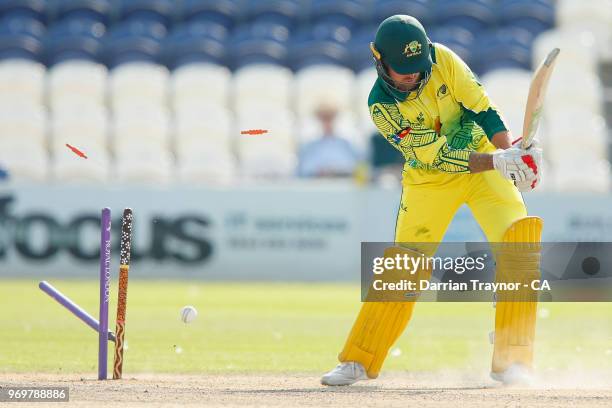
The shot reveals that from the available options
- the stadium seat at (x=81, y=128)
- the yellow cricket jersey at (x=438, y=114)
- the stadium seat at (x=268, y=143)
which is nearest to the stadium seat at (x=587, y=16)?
the stadium seat at (x=268, y=143)

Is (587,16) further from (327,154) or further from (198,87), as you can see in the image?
(198,87)

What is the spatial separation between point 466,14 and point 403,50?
15052 millimetres

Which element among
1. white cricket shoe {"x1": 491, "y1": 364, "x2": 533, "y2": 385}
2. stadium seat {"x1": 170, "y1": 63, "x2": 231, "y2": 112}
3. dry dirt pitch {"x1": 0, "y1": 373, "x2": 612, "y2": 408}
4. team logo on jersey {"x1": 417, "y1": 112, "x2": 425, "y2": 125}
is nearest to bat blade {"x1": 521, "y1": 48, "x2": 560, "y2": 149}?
team logo on jersey {"x1": 417, "y1": 112, "x2": 425, "y2": 125}

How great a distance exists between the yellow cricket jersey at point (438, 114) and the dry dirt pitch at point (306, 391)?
48.7 inches

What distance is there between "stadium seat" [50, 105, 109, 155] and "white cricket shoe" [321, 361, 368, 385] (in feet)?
41.1

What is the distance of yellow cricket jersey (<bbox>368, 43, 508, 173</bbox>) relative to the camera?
6309mm

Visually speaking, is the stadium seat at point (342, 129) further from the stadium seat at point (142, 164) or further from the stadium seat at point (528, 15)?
the stadium seat at point (528, 15)

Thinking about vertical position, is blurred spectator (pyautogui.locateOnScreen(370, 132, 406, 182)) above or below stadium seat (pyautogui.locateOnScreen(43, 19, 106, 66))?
below

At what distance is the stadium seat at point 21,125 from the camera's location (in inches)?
729

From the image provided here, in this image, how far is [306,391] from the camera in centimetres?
623

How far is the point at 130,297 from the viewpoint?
13602 millimetres

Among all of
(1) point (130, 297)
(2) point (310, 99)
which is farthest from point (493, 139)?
(2) point (310, 99)

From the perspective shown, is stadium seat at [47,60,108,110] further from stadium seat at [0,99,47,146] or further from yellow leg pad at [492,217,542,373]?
yellow leg pad at [492,217,542,373]

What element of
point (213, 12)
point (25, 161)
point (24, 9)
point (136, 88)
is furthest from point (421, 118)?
point (24, 9)
